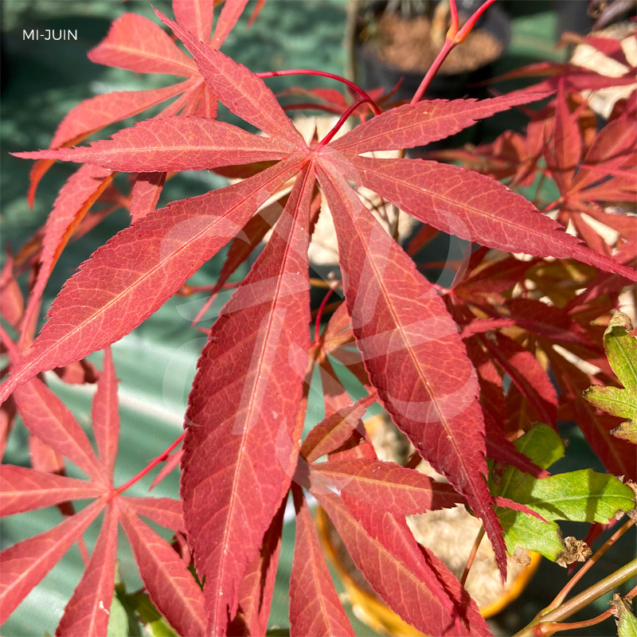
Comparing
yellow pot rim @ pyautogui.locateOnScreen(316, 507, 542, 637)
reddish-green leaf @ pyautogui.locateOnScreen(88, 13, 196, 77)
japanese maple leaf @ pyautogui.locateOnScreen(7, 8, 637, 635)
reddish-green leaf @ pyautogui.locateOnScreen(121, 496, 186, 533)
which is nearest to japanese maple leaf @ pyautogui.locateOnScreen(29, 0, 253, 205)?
reddish-green leaf @ pyautogui.locateOnScreen(88, 13, 196, 77)

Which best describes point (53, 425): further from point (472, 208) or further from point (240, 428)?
point (472, 208)

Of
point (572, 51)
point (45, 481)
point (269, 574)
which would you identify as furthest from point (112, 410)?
point (572, 51)

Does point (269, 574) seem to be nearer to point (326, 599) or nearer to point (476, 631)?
point (326, 599)

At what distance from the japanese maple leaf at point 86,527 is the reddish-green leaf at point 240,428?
0.15 metres

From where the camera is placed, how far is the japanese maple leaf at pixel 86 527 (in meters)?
0.44

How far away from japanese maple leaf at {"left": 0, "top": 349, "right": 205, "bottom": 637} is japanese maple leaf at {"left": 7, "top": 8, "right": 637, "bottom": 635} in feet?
0.46

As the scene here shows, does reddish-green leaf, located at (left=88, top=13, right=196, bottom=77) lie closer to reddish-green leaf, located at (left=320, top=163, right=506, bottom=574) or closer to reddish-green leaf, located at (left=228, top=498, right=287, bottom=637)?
reddish-green leaf, located at (left=320, top=163, right=506, bottom=574)

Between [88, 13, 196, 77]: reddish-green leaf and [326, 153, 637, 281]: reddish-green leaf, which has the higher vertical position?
[88, 13, 196, 77]: reddish-green leaf

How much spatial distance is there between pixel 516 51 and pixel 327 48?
1.94 feet

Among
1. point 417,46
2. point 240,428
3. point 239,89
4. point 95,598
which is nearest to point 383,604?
point 95,598

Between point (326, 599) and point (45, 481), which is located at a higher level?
point (45, 481)

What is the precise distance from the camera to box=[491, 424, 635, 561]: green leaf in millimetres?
411

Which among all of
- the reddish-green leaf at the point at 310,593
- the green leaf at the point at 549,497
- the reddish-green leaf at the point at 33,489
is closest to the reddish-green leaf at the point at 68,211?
the reddish-green leaf at the point at 33,489

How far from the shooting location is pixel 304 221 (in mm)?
381
